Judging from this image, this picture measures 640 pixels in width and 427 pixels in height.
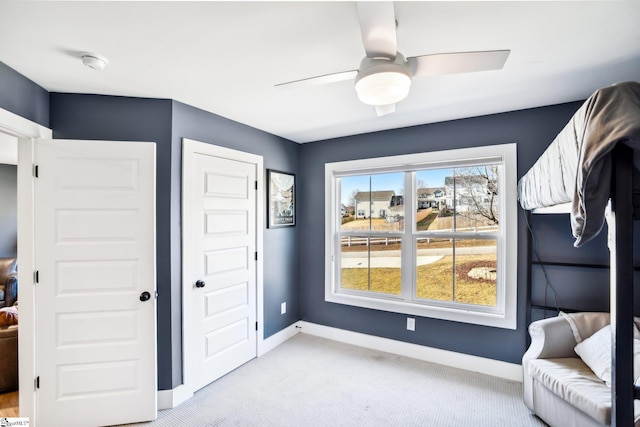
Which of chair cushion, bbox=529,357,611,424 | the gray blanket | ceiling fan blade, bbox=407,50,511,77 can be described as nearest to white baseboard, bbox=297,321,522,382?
chair cushion, bbox=529,357,611,424

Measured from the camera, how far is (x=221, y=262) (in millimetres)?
2781

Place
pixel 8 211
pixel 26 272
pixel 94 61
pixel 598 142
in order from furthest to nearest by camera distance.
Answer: pixel 8 211 → pixel 26 272 → pixel 94 61 → pixel 598 142

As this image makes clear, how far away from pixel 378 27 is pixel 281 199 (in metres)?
2.58

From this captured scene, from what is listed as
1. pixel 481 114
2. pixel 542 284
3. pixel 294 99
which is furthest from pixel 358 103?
pixel 542 284

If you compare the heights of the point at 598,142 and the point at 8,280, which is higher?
the point at 598,142

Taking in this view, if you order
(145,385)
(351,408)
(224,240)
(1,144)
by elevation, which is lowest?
(351,408)

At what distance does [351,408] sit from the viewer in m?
2.31

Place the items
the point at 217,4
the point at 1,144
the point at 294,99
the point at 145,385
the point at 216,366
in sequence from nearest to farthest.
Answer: the point at 217,4
the point at 145,385
the point at 294,99
the point at 216,366
the point at 1,144

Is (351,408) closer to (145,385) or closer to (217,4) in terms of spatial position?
(145,385)

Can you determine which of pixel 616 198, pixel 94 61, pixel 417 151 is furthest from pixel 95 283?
pixel 417 151

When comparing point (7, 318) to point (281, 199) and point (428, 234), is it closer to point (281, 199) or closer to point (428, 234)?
point (281, 199)

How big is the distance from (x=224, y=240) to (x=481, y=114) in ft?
8.85
